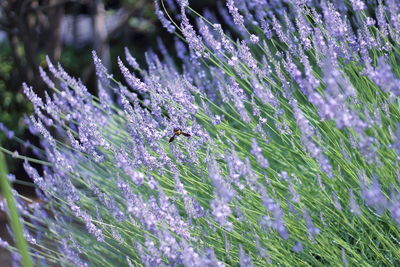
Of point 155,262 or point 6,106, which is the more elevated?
point 6,106

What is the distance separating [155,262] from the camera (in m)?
1.99

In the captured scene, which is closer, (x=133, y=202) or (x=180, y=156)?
(x=133, y=202)

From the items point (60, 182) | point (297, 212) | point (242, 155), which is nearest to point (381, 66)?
point (297, 212)

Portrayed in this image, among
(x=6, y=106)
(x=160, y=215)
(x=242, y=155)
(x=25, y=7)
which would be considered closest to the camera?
(x=160, y=215)

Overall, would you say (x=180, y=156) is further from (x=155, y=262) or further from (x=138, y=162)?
(x=155, y=262)

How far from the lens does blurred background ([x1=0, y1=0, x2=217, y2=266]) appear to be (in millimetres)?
6102

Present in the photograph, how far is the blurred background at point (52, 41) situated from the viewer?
6.10 meters

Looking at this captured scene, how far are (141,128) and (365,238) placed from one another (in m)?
0.90

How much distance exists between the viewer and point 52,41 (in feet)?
20.3

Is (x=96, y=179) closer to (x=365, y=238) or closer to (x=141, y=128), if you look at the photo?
(x=141, y=128)

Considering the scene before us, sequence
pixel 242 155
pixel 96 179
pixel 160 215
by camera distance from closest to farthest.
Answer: pixel 160 215 < pixel 242 155 < pixel 96 179

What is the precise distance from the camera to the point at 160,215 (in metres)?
1.98

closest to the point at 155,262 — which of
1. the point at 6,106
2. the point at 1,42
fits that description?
the point at 6,106

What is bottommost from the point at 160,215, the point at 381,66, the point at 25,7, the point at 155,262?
the point at 155,262
